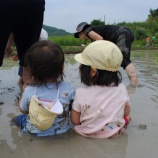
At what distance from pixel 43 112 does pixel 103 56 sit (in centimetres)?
61

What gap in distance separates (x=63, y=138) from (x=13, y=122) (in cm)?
55

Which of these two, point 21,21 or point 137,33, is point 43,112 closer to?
point 21,21

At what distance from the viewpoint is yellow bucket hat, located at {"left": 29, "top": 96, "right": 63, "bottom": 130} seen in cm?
208

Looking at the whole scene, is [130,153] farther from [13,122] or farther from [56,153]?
[13,122]

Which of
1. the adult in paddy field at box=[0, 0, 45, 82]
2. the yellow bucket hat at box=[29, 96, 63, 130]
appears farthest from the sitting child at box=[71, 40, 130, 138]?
the adult in paddy field at box=[0, 0, 45, 82]

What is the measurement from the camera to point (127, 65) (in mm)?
4750

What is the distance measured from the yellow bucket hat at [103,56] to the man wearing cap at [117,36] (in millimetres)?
2317

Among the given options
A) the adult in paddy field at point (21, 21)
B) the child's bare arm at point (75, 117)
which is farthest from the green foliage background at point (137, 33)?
the child's bare arm at point (75, 117)

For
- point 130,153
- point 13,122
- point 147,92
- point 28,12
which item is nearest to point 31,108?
point 13,122

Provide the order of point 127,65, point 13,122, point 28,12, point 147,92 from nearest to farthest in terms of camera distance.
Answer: point 13,122, point 28,12, point 147,92, point 127,65

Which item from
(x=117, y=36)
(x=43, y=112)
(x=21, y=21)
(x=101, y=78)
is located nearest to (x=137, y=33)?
(x=117, y=36)

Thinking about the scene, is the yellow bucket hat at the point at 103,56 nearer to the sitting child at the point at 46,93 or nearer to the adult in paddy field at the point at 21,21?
the sitting child at the point at 46,93

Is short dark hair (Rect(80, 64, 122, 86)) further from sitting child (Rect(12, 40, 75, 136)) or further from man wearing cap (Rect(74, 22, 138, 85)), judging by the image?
man wearing cap (Rect(74, 22, 138, 85))

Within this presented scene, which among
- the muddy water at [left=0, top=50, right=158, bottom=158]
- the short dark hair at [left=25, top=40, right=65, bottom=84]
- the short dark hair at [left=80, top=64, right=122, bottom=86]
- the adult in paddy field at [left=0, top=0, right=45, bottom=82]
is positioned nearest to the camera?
the muddy water at [left=0, top=50, right=158, bottom=158]
